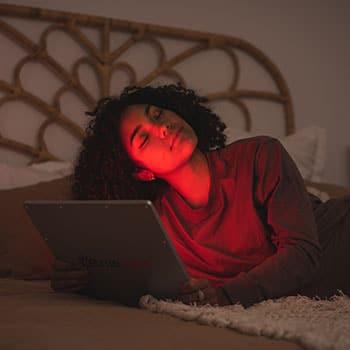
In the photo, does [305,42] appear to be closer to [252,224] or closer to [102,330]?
[252,224]

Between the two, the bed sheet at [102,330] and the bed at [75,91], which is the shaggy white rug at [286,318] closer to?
the bed sheet at [102,330]

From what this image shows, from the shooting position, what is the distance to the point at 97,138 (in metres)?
1.68

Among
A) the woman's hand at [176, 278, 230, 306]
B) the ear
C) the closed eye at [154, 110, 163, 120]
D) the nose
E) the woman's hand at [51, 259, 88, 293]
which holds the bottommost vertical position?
the woman's hand at [51, 259, 88, 293]

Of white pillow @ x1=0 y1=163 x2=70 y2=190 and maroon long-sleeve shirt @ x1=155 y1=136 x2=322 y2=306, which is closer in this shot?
maroon long-sleeve shirt @ x1=155 y1=136 x2=322 y2=306

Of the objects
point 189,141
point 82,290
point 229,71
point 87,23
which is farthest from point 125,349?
point 229,71

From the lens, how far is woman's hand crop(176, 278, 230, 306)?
1.16 metres

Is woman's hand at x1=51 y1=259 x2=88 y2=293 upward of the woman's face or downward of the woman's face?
downward

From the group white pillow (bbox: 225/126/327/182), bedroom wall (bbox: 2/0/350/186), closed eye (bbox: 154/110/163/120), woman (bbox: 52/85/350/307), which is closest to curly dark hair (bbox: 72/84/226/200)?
woman (bbox: 52/85/350/307)

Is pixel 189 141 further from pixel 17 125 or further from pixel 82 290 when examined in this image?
pixel 17 125

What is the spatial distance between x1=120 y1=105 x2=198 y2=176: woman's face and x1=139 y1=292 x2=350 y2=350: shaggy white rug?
40 cm

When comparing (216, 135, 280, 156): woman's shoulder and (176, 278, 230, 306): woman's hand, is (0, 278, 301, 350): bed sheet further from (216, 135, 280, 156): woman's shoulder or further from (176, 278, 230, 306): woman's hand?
(216, 135, 280, 156): woman's shoulder

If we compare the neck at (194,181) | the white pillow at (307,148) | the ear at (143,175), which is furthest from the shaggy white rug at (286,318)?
the white pillow at (307,148)

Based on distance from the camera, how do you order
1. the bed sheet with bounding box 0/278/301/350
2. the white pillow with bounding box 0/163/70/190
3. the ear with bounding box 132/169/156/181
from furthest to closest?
the white pillow with bounding box 0/163/70/190 → the ear with bounding box 132/169/156/181 → the bed sheet with bounding box 0/278/301/350

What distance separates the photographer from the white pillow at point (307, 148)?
7.88 ft
